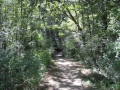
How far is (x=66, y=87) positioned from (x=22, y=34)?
10.3ft

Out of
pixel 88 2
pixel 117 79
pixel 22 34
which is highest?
pixel 88 2

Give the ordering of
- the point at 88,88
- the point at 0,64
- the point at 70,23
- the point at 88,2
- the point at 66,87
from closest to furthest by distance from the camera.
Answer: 1. the point at 0,64
2. the point at 88,2
3. the point at 88,88
4. the point at 66,87
5. the point at 70,23

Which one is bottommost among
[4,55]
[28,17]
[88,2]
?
[4,55]

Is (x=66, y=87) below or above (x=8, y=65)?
below

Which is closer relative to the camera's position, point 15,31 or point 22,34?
point 15,31

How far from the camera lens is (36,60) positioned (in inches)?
201

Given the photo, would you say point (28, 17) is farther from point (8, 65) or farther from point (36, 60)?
point (8, 65)

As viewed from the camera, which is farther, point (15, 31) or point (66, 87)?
point (66, 87)

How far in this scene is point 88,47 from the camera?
21.3 feet

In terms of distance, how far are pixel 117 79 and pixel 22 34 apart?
4100mm

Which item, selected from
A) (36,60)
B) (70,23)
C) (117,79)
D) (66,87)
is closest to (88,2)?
(117,79)

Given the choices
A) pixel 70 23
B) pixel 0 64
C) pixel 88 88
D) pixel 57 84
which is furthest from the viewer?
pixel 70 23

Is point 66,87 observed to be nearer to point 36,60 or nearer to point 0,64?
point 36,60

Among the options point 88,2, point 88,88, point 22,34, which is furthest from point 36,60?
point 88,2
